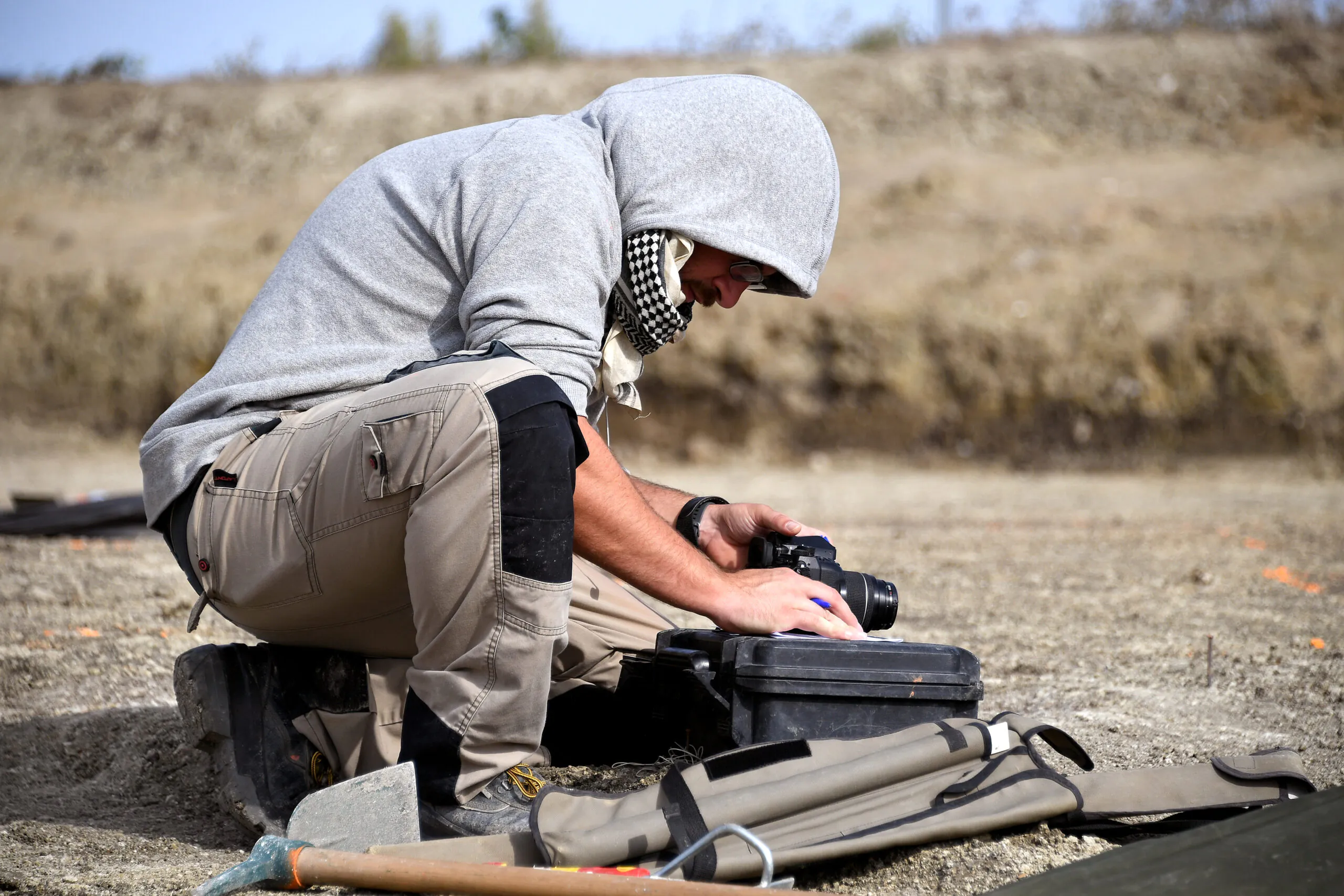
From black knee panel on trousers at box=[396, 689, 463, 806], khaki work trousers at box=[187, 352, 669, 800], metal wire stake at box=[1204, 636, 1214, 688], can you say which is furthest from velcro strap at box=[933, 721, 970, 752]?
metal wire stake at box=[1204, 636, 1214, 688]

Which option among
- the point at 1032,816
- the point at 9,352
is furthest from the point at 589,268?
the point at 9,352

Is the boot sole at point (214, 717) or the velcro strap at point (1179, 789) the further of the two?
the boot sole at point (214, 717)

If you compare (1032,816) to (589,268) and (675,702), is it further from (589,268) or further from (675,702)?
(589,268)

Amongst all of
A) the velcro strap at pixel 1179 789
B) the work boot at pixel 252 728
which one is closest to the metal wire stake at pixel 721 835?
the velcro strap at pixel 1179 789

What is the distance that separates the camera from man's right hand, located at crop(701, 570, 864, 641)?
200 centimetres

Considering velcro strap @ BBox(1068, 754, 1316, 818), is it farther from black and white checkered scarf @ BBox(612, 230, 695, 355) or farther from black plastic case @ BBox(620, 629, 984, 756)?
black and white checkered scarf @ BBox(612, 230, 695, 355)

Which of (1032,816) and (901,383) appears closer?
(1032,816)

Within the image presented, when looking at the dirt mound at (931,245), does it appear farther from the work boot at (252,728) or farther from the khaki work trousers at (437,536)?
the khaki work trousers at (437,536)

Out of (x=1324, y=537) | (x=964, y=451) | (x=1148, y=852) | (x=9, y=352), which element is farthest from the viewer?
(x=9, y=352)

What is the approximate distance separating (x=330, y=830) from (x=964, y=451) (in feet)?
29.4

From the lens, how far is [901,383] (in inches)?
405

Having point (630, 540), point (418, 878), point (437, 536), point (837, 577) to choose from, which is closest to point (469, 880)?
point (418, 878)

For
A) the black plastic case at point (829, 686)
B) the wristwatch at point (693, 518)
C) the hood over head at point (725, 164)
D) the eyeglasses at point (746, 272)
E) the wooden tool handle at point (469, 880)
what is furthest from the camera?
the wristwatch at point (693, 518)

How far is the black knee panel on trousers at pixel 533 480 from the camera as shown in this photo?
70.3 inches
